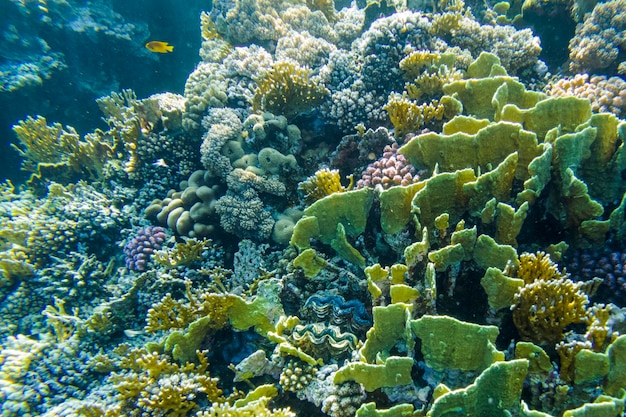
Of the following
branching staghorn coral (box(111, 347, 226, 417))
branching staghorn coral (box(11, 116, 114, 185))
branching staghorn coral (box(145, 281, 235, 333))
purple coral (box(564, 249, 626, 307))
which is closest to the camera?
purple coral (box(564, 249, 626, 307))

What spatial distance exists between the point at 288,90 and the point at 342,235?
2613mm

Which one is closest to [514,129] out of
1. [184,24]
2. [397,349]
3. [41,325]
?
[397,349]

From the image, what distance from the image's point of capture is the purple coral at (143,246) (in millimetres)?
4727

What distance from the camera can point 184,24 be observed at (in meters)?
13.1

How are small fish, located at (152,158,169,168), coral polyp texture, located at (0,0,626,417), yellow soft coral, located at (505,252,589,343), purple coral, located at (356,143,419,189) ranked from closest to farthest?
1. yellow soft coral, located at (505,252,589,343)
2. coral polyp texture, located at (0,0,626,417)
3. purple coral, located at (356,143,419,189)
4. small fish, located at (152,158,169,168)

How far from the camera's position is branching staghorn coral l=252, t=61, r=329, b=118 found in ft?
15.5

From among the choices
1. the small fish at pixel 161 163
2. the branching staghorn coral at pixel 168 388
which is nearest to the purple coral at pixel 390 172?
the branching staghorn coral at pixel 168 388

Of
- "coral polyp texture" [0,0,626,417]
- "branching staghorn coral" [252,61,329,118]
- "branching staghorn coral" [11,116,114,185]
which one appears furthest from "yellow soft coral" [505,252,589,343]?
"branching staghorn coral" [11,116,114,185]

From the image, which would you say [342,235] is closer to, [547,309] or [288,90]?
[547,309]

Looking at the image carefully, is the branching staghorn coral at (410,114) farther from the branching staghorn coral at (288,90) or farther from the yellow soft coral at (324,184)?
the branching staghorn coral at (288,90)

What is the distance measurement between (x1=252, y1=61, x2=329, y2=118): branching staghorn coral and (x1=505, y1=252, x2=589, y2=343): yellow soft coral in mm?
3624

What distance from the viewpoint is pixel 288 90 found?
4762 millimetres

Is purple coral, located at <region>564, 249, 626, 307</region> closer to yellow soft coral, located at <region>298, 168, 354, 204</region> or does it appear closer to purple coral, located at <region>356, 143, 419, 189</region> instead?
purple coral, located at <region>356, 143, 419, 189</region>

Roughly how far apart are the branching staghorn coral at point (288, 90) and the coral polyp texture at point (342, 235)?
31 millimetres
